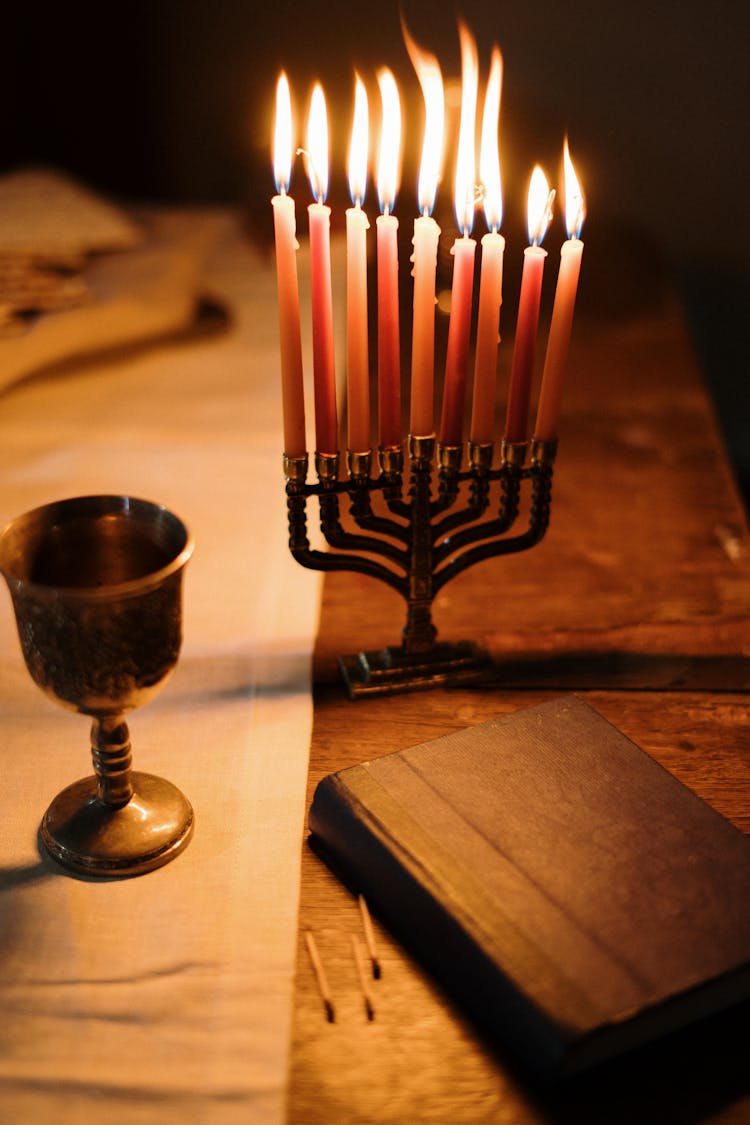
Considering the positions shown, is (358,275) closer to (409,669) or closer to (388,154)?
(388,154)

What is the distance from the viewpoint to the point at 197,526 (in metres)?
1.05

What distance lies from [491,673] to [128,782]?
0.30 metres

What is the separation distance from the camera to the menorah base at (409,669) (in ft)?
2.66

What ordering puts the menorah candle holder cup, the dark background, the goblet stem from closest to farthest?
the goblet stem
the menorah candle holder cup
the dark background

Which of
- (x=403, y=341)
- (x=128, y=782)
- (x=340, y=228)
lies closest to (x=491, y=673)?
(x=128, y=782)

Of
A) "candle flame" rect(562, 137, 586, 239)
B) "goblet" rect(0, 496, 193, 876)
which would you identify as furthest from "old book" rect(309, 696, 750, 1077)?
"candle flame" rect(562, 137, 586, 239)

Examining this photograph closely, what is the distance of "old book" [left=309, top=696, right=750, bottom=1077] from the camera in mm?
513

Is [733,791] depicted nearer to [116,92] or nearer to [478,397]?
[478,397]

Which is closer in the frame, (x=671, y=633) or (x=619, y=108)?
(x=671, y=633)

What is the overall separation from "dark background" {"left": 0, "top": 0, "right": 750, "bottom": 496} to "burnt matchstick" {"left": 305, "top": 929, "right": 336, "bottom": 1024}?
1702 millimetres

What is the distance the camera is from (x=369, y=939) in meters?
0.59

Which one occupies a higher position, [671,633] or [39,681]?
[39,681]

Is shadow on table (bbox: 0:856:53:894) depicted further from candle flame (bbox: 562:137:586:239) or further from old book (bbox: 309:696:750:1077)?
candle flame (bbox: 562:137:586:239)

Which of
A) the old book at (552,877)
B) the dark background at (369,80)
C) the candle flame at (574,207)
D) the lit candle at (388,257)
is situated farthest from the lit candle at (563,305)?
the dark background at (369,80)
